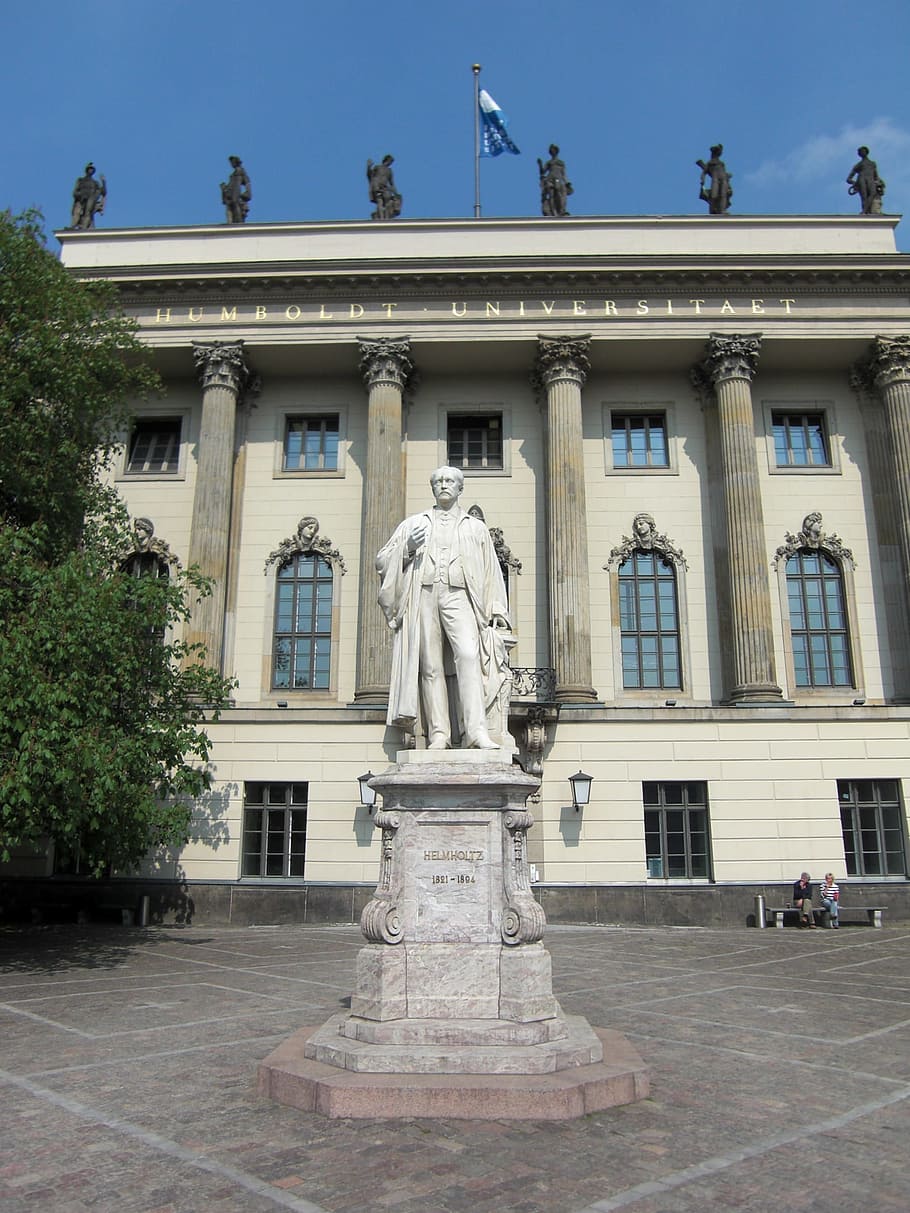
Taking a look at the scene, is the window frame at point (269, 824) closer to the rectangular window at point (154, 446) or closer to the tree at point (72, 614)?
the tree at point (72, 614)

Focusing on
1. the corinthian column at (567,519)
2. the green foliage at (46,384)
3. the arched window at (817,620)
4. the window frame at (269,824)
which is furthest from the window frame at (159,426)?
the arched window at (817,620)

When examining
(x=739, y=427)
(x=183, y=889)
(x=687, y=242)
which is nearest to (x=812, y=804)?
(x=739, y=427)

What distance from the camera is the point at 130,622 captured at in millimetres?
14891

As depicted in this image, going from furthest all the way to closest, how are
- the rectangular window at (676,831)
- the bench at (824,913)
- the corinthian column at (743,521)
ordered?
1. the corinthian column at (743,521)
2. the rectangular window at (676,831)
3. the bench at (824,913)

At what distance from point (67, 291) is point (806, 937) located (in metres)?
19.2

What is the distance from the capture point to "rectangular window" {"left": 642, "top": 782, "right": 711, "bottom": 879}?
21984mm

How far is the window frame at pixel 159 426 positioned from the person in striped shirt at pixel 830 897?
19790 millimetres

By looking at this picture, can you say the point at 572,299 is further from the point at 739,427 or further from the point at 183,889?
the point at 183,889

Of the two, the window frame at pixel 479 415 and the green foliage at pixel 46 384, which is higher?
the window frame at pixel 479 415

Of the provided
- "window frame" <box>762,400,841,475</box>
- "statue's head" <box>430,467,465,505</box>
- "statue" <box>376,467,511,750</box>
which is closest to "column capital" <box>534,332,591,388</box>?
"window frame" <box>762,400,841,475</box>

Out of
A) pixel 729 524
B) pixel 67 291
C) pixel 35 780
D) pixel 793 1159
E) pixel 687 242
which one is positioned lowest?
pixel 793 1159

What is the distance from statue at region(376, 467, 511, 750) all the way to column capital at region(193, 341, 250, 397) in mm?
19690

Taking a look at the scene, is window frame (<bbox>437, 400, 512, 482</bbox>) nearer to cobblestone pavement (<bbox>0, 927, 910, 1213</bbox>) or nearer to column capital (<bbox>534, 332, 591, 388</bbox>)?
column capital (<bbox>534, 332, 591, 388</bbox>)

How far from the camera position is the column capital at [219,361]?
86.0 feet
